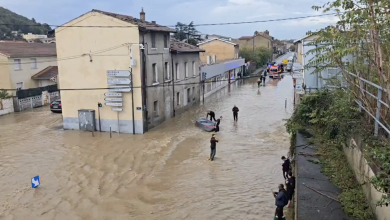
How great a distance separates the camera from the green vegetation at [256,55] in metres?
76.7

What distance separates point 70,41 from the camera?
77.9 ft

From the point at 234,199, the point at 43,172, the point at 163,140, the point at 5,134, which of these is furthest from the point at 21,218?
the point at 5,134

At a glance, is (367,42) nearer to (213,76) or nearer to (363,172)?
(363,172)

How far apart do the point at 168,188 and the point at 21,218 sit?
17.6 ft

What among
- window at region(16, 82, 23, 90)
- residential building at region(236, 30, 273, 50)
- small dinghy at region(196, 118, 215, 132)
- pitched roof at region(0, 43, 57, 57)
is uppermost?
residential building at region(236, 30, 273, 50)

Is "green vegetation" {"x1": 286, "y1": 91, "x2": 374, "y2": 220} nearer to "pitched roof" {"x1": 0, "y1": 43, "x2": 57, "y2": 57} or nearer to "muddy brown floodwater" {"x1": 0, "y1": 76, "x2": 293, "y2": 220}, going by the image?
"muddy brown floodwater" {"x1": 0, "y1": 76, "x2": 293, "y2": 220}

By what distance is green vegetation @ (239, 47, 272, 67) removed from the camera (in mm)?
76744

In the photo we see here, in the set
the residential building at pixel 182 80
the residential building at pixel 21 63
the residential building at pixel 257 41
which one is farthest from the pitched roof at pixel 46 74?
the residential building at pixel 257 41

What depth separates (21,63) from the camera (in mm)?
35281

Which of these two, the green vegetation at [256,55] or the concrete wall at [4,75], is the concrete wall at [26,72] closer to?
the concrete wall at [4,75]

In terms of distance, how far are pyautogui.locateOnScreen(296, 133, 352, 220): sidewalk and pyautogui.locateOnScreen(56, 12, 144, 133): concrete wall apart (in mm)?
14081

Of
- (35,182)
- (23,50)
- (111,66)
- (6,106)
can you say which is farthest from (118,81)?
(23,50)

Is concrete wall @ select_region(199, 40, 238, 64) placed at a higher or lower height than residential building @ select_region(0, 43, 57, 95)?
higher

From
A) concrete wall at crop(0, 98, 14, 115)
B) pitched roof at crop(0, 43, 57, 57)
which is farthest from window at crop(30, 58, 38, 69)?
concrete wall at crop(0, 98, 14, 115)
